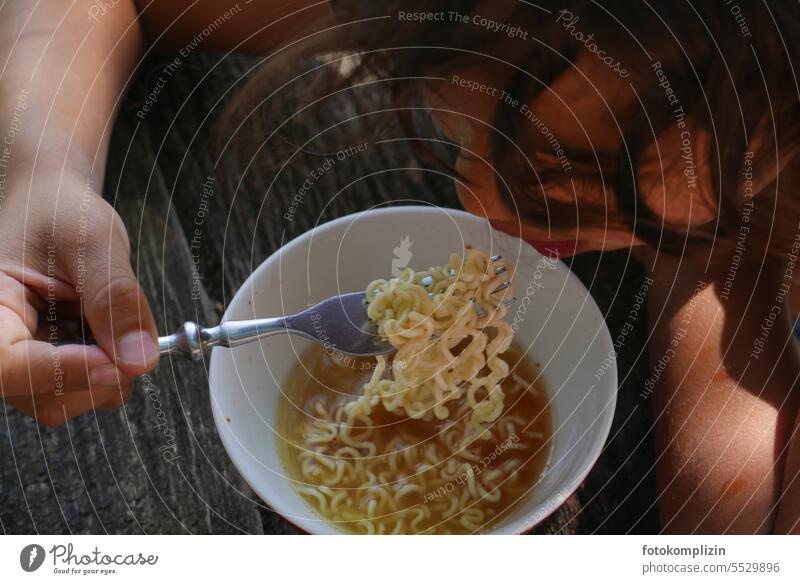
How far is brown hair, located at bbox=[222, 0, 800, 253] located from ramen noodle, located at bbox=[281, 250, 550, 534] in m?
0.07

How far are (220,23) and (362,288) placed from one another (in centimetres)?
22

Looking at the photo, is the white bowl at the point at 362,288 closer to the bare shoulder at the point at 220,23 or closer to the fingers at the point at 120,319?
the fingers at the point at 120,319

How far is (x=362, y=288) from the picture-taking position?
18.5 inches

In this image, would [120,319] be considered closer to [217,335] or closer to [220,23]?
[217,335]

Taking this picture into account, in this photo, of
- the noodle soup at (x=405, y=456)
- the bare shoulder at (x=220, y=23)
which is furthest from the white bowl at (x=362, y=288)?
the bare shoulder at (x=220, y=23)

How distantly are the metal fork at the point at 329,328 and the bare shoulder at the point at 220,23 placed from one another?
7.0 inches

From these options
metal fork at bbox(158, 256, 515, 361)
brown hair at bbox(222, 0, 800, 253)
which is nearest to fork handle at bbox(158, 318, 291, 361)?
metal fork at bbox(158, 256, 515, 361)

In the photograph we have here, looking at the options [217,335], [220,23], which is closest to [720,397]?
[217,335]

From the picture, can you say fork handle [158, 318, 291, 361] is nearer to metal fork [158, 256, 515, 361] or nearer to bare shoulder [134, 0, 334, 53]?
metal fork [158, 256, 515, 361]

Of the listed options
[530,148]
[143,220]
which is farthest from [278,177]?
[530,148]

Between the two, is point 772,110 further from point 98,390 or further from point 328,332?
point 98,390

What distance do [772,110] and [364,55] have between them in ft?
0.68

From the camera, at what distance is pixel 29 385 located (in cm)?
38

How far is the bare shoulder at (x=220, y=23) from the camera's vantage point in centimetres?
50
